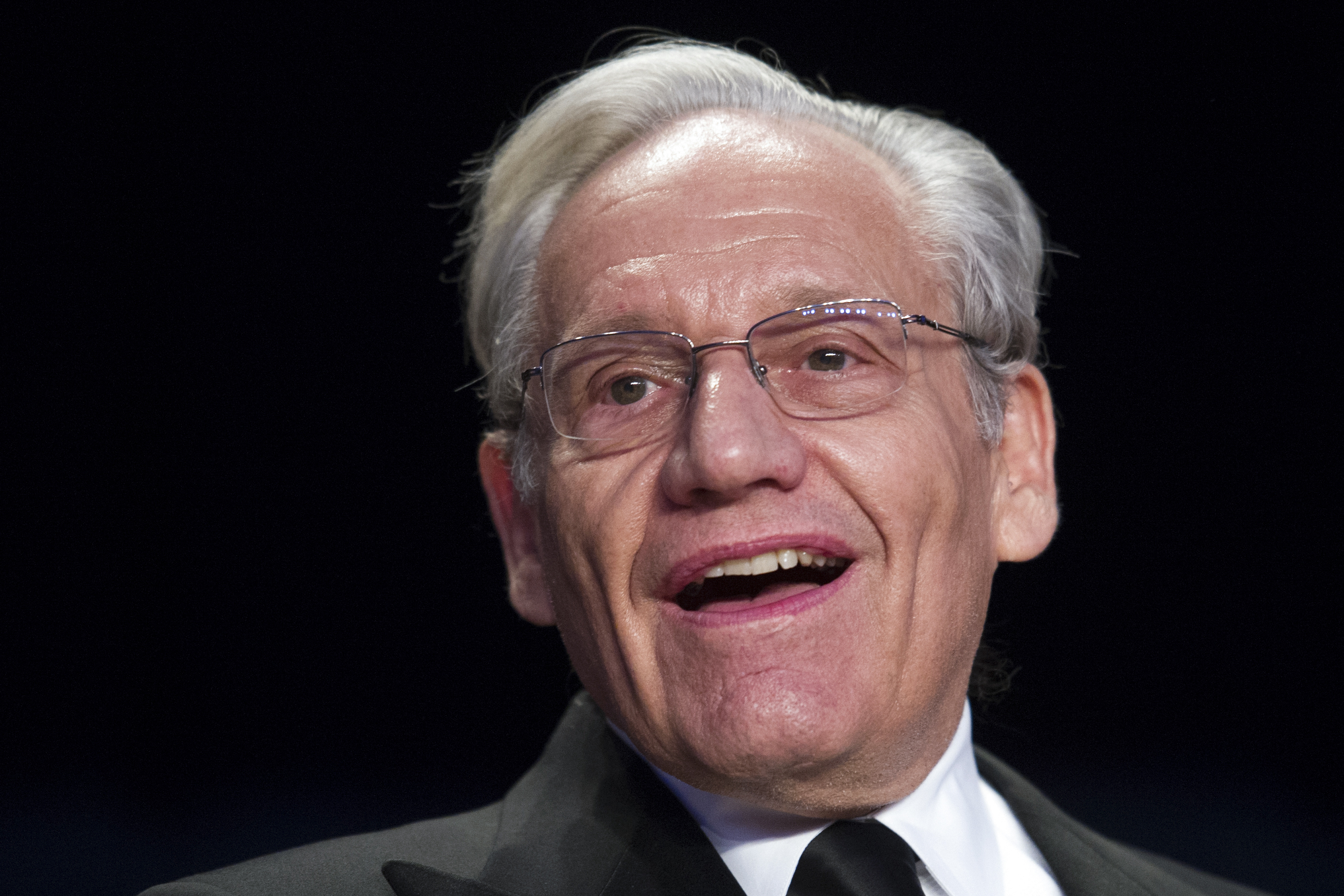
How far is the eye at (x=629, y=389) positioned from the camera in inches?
73.1

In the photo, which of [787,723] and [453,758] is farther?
[453,758]

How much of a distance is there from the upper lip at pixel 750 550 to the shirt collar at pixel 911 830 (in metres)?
0.34

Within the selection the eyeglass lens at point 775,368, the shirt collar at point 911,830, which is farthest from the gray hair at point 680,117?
the shirt collar at point 911,830

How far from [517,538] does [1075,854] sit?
1115 millimetres

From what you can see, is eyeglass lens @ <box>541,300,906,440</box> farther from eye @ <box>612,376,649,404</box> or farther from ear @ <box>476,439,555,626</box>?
ear @ <box>476,439,555,626</box>

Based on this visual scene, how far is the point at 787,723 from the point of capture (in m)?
1.59

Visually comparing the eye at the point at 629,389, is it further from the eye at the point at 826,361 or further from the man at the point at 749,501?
the eye at the point at 826,361

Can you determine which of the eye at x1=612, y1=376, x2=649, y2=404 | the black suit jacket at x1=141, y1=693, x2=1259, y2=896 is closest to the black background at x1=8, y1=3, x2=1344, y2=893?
the black suit jacket at x1=141, y1=693, x2=1259, y2=896

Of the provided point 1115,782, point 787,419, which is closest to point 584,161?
point 787,419

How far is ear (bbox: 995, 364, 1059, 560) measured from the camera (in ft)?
6.73

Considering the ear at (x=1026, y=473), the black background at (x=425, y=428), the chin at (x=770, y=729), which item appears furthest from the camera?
the black background at (x=425, y=428)

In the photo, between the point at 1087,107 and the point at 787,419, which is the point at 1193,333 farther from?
the point at 787,419

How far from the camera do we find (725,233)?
183 centimetres

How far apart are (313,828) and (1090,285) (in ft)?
7.51
